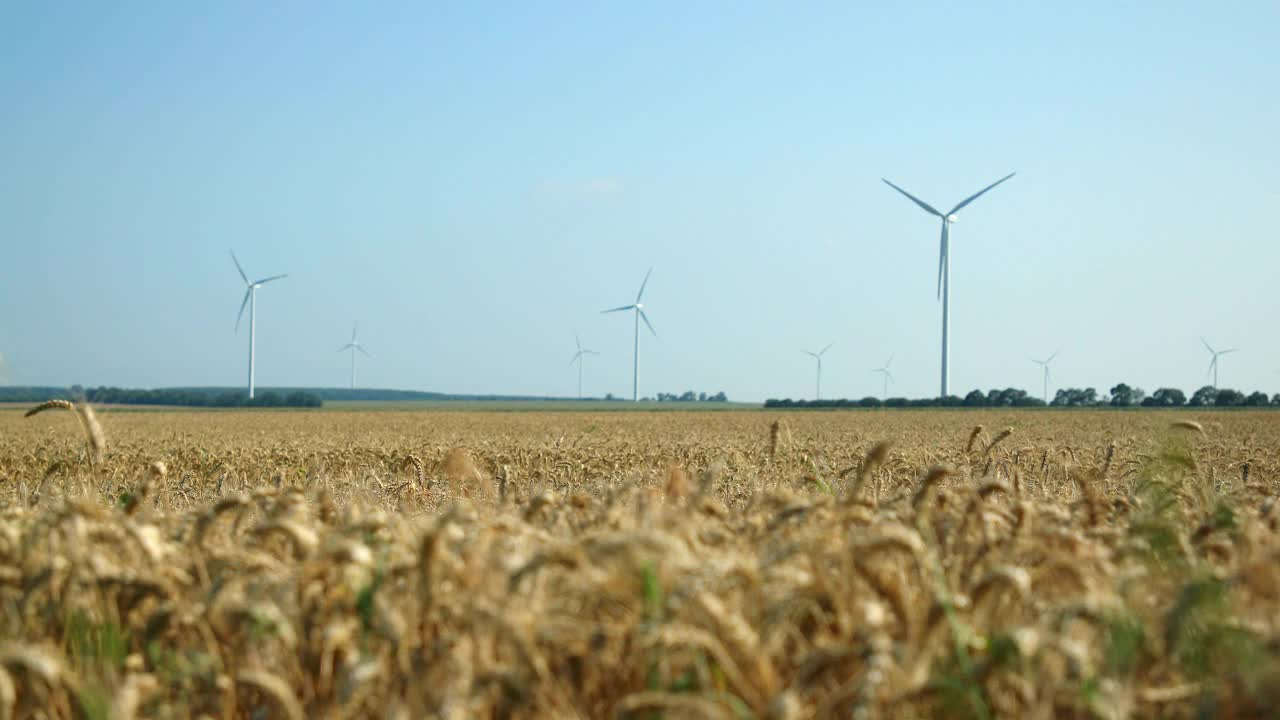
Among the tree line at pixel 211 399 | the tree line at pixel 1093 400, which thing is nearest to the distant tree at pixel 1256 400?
the tree line at pixel 1093 400

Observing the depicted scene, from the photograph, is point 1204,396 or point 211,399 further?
point 211,399

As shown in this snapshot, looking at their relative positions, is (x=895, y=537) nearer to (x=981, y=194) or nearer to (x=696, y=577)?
(x=696, y=577)

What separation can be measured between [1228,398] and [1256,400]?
12.2 feet

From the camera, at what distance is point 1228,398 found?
9631 cm

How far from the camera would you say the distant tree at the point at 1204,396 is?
320 ft

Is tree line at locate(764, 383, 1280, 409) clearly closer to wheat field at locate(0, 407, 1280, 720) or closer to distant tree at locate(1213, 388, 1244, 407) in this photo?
distant tree at locate(1213, 388, 1244, 407)

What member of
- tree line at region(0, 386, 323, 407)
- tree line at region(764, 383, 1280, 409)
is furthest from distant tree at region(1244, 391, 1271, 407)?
tree line at region(0, 386, 323, 407)

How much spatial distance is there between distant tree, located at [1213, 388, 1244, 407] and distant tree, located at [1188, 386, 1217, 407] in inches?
16.5

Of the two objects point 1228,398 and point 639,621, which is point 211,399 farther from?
point 639,621

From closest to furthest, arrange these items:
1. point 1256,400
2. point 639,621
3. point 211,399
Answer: point 639,621
point 1256,400
point 211,399

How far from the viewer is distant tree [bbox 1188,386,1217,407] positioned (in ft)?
320

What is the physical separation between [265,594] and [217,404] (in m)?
142

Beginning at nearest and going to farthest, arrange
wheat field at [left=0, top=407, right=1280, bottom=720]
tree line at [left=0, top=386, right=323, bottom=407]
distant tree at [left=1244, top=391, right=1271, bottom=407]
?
wheat field at [left=0, top=407, right=1280, bottom=720]
distant tree at [left=1244, top=391, right=1271, bottom=407]
tree line at [left=0, top=386, right=323, bottom=407]

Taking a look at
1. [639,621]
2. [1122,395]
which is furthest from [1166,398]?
[639,621]
